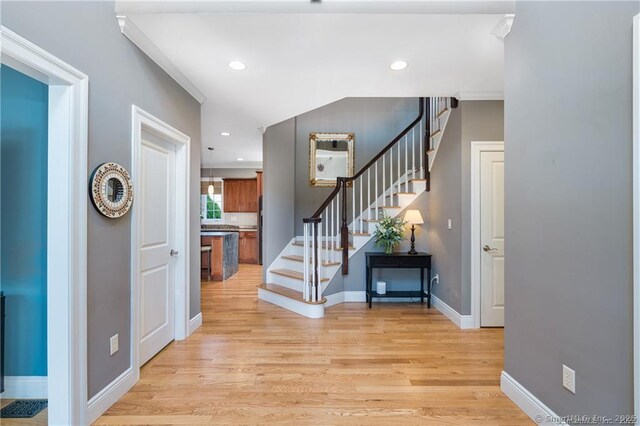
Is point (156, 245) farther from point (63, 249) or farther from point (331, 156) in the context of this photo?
point (331, 156)

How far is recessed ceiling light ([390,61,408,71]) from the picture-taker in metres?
2.60

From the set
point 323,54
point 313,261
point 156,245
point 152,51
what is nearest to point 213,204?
point 313,261

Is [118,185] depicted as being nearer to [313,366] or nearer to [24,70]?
[24,70]

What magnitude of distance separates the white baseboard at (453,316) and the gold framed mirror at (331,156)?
251 cm

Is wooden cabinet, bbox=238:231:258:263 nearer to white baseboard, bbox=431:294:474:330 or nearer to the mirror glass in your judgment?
white baseboard, bbox=431:294:474:330

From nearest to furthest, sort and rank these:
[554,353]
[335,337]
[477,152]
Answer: [554,353]
[335,337]
[477,152]

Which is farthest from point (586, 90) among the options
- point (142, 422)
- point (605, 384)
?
point (142, 422)

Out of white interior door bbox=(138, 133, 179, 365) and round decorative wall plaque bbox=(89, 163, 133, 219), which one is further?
white interior door bbox=(138, 133, 179, 365)

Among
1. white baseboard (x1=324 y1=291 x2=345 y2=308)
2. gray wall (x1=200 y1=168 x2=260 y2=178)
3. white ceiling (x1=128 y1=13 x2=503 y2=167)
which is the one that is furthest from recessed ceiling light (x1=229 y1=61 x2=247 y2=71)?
gray wall (x1=200 y1=168 x2=260 y2=178)

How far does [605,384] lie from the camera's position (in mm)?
1352

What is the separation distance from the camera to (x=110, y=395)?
1945 millimetres

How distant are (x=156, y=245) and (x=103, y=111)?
47.4 inches

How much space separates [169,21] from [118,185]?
46.5 inches

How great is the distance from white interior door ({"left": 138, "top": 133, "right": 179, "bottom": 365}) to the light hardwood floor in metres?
0.24
